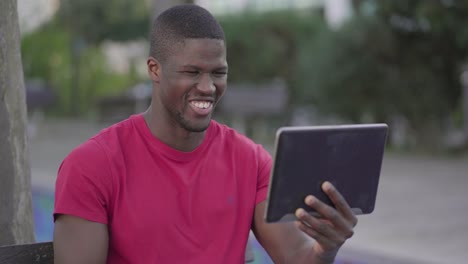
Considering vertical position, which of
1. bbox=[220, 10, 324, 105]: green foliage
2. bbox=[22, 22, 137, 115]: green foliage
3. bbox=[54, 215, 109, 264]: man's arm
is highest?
bbox=[54, 215, 109, 264]: man's arm

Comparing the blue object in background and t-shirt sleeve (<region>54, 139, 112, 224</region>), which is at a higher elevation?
t-shirt sleeve (<region>54, 139, 112, 224</region>)

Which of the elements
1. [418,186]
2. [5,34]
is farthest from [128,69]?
[5,34]

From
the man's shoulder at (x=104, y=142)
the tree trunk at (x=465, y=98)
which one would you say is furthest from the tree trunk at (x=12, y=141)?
the tree trunk at (x=465, y=98)

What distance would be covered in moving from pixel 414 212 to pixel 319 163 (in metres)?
4.94

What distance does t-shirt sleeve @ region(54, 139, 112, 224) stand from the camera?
227 cm

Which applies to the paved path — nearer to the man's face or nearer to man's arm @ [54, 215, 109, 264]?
the man's face

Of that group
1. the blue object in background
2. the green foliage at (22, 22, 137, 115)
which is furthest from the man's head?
the green foliage at (22, 22, 137, 115)

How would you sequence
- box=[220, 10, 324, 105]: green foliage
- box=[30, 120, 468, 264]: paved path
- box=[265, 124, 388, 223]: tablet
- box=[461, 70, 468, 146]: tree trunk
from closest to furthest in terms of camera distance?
box=[265, 124, 388, 223]: tablet, box=[30, 120, 468, 264]: paved path, box=[461, 70, 468, 146]: tree trunk, box=[220, 10, 324, 105]: green foliage

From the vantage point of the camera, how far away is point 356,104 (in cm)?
1141

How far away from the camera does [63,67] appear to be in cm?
1798

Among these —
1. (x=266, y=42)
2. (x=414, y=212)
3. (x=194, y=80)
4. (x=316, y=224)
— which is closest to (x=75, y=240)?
(x=194, y=80)

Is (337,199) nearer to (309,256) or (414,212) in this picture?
(309,256)

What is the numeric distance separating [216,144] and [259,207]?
0.23 meters

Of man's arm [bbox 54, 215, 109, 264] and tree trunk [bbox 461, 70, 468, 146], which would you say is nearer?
man's arm [bbox 54, 215, 109, 264]
